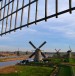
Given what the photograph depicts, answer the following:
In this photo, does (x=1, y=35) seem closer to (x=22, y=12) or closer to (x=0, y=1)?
(x=0, y=1)

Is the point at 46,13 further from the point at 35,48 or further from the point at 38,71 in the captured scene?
the point at 35,48

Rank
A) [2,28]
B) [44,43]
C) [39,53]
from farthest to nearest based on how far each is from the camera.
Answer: [44,43], [39,53], [2,28]

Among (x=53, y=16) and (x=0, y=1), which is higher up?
(x=0, y=1)

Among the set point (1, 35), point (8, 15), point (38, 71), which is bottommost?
point (38, 71)

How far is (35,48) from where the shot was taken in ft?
289

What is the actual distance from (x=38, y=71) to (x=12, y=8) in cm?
4417

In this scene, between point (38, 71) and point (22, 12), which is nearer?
point (22, 12)

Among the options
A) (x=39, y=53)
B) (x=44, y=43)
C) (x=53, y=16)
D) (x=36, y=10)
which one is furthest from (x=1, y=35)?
(x=44, y=43)

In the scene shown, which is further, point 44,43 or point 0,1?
point 44,43

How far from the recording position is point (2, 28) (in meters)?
16.8

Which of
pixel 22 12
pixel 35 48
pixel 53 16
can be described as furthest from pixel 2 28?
pixel 35 48

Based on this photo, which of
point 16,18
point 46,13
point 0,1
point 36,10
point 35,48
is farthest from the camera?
point 35,48

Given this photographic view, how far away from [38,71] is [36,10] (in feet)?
151

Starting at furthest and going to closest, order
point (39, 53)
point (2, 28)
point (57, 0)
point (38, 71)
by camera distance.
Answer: point (39, 53)
point (38, 71)
point (2, 28)
point (57, 0)
